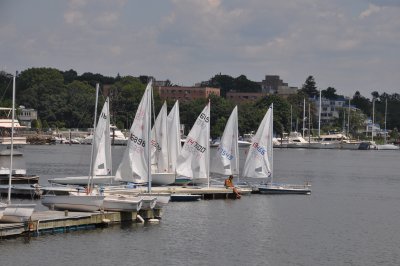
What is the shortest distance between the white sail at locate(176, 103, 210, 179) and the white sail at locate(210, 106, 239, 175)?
2690mm

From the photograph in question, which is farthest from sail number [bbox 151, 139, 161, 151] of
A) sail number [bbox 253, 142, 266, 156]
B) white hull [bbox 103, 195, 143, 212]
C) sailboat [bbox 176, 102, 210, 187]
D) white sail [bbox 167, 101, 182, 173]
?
white hull [bbox 103, 195, 143, 212]

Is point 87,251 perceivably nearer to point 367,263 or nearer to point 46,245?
point 46,245

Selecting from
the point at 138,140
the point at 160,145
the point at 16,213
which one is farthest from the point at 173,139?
the point at 16,213

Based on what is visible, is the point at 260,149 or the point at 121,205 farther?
the point at 260,149

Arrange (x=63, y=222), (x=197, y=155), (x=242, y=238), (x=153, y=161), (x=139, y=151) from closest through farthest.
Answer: (x=63, y=222), (x=242, y=238), (x=139, y=151), (x=197, y=155), (x=153, y=161)

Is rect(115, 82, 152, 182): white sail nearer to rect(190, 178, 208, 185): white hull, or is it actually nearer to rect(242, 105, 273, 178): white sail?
rect(190, 178, 208, 185): white hull

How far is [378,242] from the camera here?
58219 mm

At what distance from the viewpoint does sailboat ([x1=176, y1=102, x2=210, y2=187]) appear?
78312mm

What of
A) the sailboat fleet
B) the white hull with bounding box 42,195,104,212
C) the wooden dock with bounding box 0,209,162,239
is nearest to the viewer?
the wooden dock with bounding box 0,209,162,239

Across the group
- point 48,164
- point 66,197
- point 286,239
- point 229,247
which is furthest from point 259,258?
point 48,164

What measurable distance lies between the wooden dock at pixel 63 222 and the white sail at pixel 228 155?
20648 millimetres

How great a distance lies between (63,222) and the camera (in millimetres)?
54531

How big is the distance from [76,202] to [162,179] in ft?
66.7

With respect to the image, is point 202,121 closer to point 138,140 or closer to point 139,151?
point 138,140
